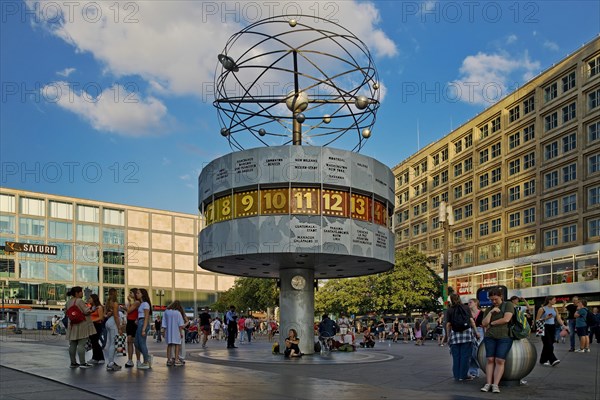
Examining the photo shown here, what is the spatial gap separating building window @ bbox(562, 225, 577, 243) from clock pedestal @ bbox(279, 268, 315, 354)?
47.8m

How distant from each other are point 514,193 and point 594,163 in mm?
13293

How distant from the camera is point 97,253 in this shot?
109 metres

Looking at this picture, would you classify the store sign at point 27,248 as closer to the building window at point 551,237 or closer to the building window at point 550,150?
the building window at point 551,237

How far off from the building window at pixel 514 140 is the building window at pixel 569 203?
10.4 m

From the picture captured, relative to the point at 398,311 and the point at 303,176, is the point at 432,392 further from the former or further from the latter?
the point at 398,311

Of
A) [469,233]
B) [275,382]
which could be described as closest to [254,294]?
[469,233]

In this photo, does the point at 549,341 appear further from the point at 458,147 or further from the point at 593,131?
the point at 458,147

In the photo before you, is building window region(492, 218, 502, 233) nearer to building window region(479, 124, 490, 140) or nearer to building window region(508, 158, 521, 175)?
building window region(508, 158, 521, 175)

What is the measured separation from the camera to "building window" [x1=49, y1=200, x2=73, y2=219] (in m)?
105

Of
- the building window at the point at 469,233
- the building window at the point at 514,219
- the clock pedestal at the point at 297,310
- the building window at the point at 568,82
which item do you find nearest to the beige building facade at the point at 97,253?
the building window at the point at 469,233

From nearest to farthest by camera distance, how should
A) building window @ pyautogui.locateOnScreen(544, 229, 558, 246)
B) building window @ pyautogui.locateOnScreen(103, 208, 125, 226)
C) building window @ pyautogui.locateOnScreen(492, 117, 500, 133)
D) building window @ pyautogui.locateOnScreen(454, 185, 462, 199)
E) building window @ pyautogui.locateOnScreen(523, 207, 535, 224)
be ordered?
building window @ pyautogui.locateOnScreen(544, 229, 558, 246)
building window @ pyautogui.locateOnScreen(523, 207, 535, 224)
building window @ pyautogui.locateOnScreen(492, 117, 500, 133)
building window @ pyautogui.locateOnScreen(454, 185, 462, 199)
building window @ pyautogui.locateOnScreen(103, 208, 125, 226)

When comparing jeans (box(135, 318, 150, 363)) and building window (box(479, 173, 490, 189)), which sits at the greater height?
building window (box(479, 173, 490, 189))

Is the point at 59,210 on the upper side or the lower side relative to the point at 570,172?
lower

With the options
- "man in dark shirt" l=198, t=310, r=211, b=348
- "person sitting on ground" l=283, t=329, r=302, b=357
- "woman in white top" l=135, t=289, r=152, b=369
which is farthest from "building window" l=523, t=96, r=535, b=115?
"woman in white top" l=135, t=289, r=152, b=369
